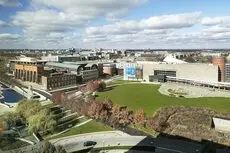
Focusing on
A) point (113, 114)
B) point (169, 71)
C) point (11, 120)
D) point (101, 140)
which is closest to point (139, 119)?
point (113, 114)

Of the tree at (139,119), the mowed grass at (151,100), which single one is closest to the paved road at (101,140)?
the tree at (139,119)

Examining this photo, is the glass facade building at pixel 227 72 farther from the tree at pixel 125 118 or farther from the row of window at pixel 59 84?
the row of window at pixel 59 84

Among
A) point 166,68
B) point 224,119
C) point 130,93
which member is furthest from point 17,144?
point 166,68

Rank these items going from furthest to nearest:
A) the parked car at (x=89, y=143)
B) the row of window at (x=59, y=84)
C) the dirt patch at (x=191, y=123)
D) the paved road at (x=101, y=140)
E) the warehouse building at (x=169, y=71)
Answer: the row of window at (x=59, y=84)
the warehouse building at (x=169, y=71)
the dirt patch at (x=191, y=123)
the paved road at (x=101, y=140)
the parked car at (x=89, y=143)

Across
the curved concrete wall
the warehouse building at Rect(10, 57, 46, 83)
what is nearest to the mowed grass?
the curved concrete wall

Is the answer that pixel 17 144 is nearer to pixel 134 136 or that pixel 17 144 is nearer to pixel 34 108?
pixel 34 108

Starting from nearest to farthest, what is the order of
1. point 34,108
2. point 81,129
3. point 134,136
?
point 134,136, point 81,129, point 34,108

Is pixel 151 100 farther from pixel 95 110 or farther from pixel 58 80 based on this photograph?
pixel 58 80

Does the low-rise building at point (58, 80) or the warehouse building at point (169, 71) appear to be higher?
the warehouse building at point (169, 71)
